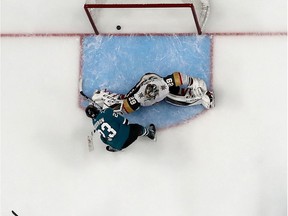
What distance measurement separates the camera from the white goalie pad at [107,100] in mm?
4605

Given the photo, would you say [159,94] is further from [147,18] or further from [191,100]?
[147,18]

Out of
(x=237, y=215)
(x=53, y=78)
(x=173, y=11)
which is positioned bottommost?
(x=237, y=215)

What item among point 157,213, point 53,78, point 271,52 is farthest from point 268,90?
point 53,78

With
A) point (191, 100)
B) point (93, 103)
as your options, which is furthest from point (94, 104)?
point (191, 100)

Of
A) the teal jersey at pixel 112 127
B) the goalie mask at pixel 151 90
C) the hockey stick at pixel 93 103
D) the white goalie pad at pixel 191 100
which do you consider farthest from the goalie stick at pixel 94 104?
the white goalie pad at pixel 191 100

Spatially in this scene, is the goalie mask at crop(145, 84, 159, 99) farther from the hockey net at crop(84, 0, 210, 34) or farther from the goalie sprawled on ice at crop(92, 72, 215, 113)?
the hockey net at crop(84, 0, 210, 34)

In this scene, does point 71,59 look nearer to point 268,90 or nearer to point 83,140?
point 83,140

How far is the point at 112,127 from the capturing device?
172 inches

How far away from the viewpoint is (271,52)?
4.68m

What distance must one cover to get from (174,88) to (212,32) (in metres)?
0.40

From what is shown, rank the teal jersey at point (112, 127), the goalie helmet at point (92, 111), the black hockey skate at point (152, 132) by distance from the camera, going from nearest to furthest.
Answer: the teal jersey at point (112, 127) < the goalie helmet at point (92, 111) < the black hockey skate at point (152, 132)

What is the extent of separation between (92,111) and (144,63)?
0.45m

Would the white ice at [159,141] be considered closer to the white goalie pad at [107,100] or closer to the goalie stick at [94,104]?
the goalie stick at [94,104]

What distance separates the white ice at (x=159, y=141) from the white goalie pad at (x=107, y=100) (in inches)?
6.5
